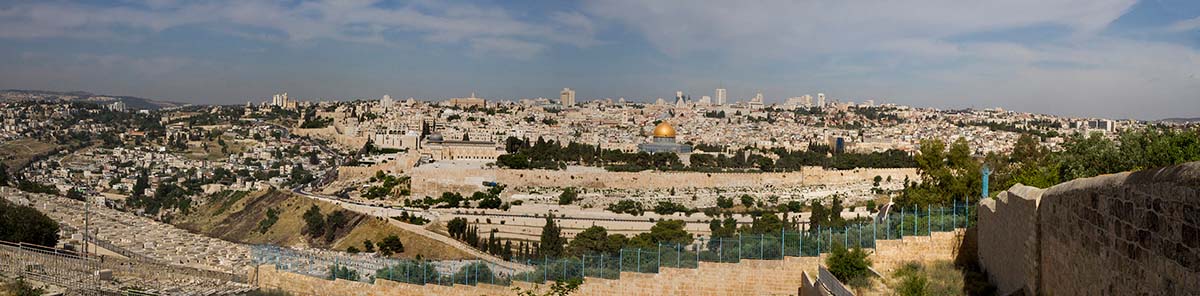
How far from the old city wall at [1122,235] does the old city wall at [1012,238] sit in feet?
0.51

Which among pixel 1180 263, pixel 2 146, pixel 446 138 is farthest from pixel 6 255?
pixel 2 146

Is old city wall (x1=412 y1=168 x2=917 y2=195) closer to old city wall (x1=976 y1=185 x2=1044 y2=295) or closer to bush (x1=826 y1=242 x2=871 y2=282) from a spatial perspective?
bush (x1=826 y1=242 x2=871 y2=282)

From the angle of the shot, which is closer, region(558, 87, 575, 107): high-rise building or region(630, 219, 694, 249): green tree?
region(630, 219, 694, 249): green tree

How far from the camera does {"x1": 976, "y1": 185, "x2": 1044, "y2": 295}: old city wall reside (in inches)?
248

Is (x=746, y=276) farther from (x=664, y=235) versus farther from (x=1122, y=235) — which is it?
(x=664, y=235)

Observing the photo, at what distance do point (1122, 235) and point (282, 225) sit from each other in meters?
37.4

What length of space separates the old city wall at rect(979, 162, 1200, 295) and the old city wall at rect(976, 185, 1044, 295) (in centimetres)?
16

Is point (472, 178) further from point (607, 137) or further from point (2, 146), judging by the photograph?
point (2, 146)

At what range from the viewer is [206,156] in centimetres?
6688

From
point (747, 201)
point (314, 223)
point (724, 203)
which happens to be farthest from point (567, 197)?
point (314, 223)

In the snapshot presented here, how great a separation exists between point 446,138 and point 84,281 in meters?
49.3

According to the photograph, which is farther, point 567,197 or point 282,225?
point 567,197

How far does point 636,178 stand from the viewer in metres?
45.5

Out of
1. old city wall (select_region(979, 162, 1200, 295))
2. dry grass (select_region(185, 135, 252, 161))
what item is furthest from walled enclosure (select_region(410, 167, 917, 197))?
old city wall (select_region(979, 162, 1200, 295))
